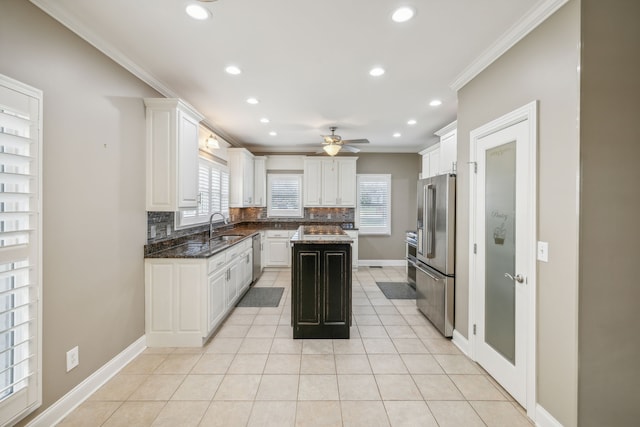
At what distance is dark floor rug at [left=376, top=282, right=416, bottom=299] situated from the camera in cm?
483

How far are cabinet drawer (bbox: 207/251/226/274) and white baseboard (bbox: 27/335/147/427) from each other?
97cm

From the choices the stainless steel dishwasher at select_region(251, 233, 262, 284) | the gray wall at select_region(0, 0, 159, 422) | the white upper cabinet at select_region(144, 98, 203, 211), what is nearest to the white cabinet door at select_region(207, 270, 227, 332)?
the gray wall at select_region(0, 0, 159, 422)

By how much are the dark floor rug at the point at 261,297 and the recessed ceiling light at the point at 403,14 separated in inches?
151

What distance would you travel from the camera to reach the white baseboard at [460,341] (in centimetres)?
290

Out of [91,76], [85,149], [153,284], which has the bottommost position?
[153,284]

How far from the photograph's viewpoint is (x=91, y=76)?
2.30 meters

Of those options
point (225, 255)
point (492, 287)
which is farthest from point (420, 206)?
point (225, 255)

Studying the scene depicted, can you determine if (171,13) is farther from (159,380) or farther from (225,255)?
(159,380)

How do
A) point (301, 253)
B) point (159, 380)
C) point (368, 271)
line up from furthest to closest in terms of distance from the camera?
point (368, 271) → point (301, 253) → point (159, 380)

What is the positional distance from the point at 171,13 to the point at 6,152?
1.36m

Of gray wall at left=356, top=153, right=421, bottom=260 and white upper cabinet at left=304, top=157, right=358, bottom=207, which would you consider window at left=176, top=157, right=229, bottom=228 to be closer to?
white upper cabinet at left=304, top=157, right=358, bottom=207

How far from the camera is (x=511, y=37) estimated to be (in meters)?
2.21

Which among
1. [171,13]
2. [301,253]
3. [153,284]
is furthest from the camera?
[301,253]

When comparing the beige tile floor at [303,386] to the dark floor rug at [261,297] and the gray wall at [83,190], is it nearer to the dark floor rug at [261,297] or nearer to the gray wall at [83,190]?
the gray wall at [83,190]
